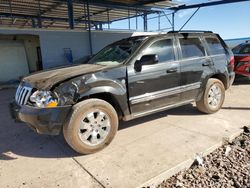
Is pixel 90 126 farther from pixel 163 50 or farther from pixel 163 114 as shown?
pixel 163 114

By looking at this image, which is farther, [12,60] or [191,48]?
[12,60]

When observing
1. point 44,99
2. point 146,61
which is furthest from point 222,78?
point 44,99

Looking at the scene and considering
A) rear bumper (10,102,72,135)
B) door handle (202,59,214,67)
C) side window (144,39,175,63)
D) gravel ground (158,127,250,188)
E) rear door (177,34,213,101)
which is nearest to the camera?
gravel ground (158,127,250,188)

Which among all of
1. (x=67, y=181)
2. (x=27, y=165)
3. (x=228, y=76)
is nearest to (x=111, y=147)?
(x=67, y=181)

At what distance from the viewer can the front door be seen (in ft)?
12.0

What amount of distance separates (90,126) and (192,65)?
2.41m

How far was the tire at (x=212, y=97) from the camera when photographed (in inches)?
185

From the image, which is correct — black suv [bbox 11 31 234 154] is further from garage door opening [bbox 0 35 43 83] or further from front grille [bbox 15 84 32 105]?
garage door opening [bbox 0 35 43 83]

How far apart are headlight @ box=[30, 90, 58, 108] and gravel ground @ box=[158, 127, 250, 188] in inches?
68.6

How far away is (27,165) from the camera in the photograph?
121 inches

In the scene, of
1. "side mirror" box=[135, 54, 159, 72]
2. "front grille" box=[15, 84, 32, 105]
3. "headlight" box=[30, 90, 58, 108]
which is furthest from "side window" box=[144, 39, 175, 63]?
"front grille" box=[15, 84, 32, 105]

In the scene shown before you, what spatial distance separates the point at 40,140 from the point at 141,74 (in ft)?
7.01

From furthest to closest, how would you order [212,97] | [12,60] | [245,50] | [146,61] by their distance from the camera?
1. [12,60]
2. [245,50]
3. [212,97]
4. [146,61]

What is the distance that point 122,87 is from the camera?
3.50m
